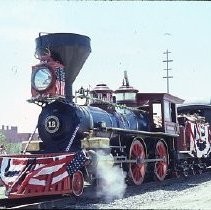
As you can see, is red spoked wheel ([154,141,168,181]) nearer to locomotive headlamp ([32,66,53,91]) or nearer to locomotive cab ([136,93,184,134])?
locomotive cab ([136,93,184,134])

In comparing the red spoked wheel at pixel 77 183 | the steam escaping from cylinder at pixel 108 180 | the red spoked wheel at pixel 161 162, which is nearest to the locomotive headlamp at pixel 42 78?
the steam escaping from cylinder at pixel 108 180

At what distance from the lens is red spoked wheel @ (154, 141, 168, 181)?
12.9 metres

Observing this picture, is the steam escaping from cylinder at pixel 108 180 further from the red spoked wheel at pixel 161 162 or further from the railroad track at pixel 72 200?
the red spoked wheel at pixel 161 162

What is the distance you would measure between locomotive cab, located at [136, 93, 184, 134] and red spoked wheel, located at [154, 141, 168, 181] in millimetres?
492

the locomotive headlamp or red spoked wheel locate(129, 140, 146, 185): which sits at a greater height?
the locomotive headlamp

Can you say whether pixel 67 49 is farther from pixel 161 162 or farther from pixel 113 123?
pixel 161 162

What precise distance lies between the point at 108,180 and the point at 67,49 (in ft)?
10.0

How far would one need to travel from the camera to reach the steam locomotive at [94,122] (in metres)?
9.39

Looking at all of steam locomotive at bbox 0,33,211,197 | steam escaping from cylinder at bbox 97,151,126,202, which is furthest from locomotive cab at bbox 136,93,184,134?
steam escaping from cylinder at bbox 97,151,126,202

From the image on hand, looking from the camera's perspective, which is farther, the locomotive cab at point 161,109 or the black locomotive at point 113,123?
the locomotive cab at point 161,109

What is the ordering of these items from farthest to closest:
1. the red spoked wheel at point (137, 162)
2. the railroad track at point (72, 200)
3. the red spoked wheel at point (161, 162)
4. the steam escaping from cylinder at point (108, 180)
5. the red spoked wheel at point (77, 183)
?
the red spoked wheel at point (161, 162), the red spoked wheel at point (137, 162), the steam escaping from cylinder at point (108, 180), the red spoked wheel at point (77, 183), the railroad track at point (72, 200)

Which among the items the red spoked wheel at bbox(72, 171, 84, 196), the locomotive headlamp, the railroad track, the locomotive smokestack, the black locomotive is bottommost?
the railroad track

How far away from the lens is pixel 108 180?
9656mm

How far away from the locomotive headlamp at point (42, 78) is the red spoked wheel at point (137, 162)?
3.09 m
